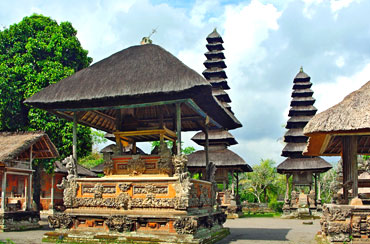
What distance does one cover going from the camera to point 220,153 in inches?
1177

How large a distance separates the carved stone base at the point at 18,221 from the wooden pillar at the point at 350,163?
1312 centimetres

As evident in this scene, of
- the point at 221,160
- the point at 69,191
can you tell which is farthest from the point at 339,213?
the point at 221,160

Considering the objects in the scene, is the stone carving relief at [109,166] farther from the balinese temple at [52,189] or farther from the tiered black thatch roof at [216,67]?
the tiered black thatch roof at [216,67]

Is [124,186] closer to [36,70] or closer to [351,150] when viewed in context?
[351,150]

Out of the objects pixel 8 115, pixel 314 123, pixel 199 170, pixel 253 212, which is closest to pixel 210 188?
pixel 314 123

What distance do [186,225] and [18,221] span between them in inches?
381

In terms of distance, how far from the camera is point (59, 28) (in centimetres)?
2184

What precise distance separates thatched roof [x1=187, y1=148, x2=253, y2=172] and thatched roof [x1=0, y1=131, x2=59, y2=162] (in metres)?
12.1

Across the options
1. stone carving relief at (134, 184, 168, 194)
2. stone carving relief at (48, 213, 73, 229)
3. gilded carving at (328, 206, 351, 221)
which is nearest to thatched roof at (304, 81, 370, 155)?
gilded carving at (328, 206, 351, 221)

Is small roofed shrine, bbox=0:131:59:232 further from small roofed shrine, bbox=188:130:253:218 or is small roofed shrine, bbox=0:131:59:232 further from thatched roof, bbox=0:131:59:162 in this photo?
small roofed shrine, bbox=188:130:253:218

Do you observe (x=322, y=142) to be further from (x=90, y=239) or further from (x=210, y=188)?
(x=90, y=239)

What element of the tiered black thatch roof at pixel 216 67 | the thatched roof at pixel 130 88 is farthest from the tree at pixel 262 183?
the thatched roof at pixel 130 88

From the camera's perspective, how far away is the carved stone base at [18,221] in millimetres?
16531

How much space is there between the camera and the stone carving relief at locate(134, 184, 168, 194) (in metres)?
11.6
